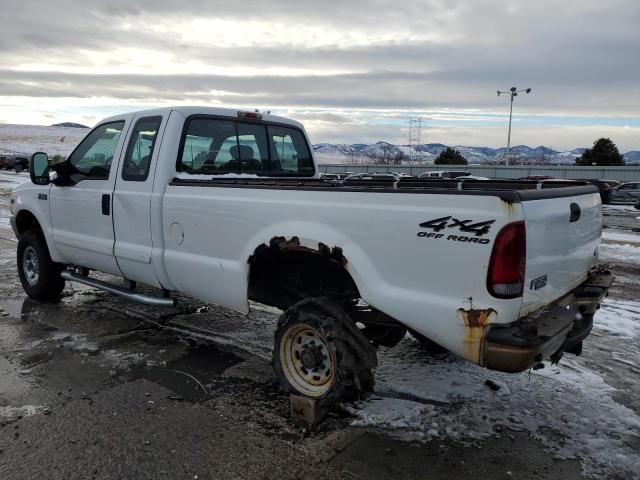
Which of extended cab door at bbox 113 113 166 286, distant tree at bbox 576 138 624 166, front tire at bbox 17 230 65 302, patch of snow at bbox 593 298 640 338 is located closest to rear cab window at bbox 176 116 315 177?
extended cab door at bbox 113 113 166 286

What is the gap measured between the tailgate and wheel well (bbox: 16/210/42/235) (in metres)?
5.80

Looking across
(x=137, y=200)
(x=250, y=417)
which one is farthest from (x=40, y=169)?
(x=250, y=417)

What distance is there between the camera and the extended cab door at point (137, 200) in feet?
15.8

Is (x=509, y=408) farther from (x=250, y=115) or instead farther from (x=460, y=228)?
(x=250, y=115)

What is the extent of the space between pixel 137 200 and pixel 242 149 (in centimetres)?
116

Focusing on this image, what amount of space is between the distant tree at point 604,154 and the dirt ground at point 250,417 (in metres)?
50.3

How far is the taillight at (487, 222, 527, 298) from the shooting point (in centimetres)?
284

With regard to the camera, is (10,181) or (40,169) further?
(10,181)

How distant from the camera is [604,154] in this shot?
49.4 m

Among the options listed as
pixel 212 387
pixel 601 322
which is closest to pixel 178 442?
pixel 212 387

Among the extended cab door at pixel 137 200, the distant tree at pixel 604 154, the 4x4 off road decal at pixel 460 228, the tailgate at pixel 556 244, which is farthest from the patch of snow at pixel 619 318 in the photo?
the distant tree at pixel 604 154

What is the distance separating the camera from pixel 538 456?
3.29m

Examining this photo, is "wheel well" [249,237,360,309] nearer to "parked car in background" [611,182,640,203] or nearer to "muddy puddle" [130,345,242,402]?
"muddy puddle" [130,345,242,402]

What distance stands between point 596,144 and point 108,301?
5323cm
